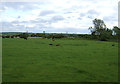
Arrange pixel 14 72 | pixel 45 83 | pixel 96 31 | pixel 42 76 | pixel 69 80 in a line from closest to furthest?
pixel 45 83
pixel 69 80
pixel 42 76
pixel 14 72
pixel 96 31

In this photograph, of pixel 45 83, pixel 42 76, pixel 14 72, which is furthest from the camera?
pixel 14 72

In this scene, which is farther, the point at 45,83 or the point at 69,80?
the point at 69,80

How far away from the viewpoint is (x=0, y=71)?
5.41 metres

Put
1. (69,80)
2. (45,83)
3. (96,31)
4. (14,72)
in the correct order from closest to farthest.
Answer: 1. (45,83)
2. (69,80)
3. (14,72)
4. (96,31)

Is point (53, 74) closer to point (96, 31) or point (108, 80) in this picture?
point (108, 80)

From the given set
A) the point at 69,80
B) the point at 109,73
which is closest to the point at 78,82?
the point at 69,80

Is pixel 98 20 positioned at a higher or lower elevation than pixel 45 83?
higher

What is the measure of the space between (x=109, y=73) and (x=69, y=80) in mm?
1570

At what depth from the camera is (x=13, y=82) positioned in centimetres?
435

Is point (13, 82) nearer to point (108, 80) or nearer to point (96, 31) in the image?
point (108, 80)

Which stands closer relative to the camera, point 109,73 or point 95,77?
point 95,77

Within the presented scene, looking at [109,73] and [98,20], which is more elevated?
[98,20]

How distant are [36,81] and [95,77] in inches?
67.5

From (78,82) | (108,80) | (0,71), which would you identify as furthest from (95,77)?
(0,71)
